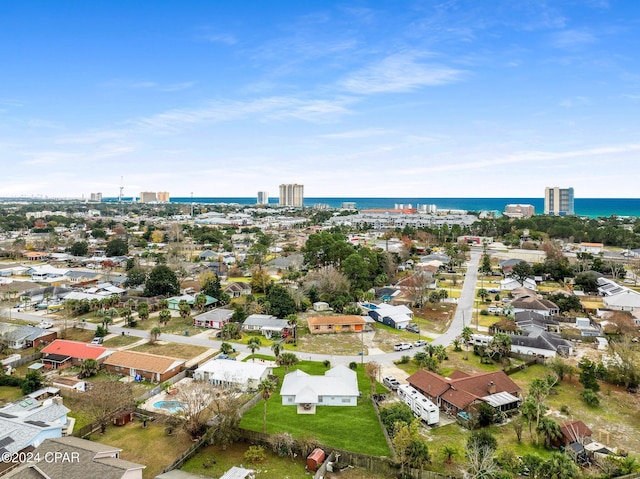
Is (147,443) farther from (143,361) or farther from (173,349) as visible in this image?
(173,349)

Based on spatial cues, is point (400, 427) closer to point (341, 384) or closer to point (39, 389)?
point (341, 384)

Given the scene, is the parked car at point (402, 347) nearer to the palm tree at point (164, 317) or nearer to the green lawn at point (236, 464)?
the green lawn at point (236, 464)

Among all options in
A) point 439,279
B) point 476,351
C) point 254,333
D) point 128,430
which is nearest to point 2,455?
point 128,430

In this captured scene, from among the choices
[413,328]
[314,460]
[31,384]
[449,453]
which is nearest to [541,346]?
[413,328]

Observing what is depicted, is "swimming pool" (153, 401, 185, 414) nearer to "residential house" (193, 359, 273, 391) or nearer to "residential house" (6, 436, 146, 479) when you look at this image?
"residential house" (193, 359, 273, 391)

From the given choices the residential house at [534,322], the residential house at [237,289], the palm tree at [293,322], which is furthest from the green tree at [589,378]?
the residential house at [237,289]

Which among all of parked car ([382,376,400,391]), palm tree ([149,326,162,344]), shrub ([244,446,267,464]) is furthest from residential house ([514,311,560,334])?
palm tree ([149,326,162,344])
